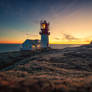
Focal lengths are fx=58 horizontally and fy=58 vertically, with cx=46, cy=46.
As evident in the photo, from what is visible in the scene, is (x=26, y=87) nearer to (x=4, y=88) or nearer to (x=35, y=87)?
(x=35, y=87)

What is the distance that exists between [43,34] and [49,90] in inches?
1280

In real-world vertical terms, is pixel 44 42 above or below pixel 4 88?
above

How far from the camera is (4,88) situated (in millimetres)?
2273

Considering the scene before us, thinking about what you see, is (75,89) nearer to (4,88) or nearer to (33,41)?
(4,88)

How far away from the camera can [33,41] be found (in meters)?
33.6

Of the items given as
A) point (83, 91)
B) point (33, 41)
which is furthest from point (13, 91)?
point (33, 41)

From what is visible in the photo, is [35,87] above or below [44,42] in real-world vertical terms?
below

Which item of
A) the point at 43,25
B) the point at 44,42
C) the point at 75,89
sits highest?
the point at 43,25

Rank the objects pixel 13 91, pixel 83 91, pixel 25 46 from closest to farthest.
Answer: pixel 13 91, pixel 83 91, pixel 25 46

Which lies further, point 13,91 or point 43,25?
point 43,25

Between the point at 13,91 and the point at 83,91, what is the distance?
2807 millimetres

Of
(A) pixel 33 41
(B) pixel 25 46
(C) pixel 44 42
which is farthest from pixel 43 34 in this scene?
(B) pixel 25 46

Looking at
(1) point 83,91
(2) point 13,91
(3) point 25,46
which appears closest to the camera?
(2) point 13,91

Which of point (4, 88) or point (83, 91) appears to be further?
point (83, 91)
